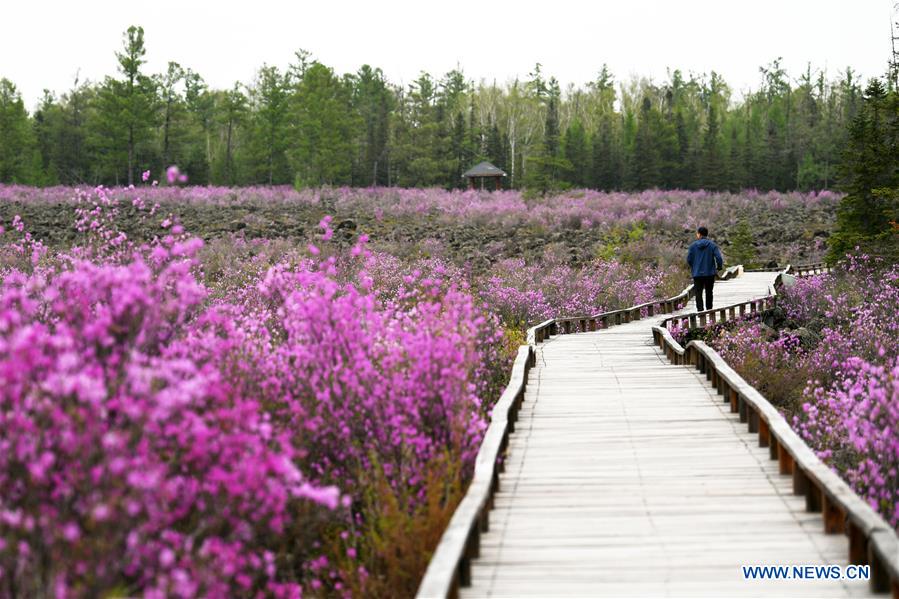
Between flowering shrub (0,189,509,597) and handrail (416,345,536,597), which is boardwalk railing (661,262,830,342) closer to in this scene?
handrail (416,345,536,597)

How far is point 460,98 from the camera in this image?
92.1 meters

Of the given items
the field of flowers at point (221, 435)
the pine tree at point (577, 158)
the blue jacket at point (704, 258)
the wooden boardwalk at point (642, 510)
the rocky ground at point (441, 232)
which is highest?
the pine tree at point (577, 158)

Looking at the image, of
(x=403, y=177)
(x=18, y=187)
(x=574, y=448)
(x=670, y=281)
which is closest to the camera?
(x=574, y=448)

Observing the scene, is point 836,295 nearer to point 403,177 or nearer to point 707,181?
point 707,181

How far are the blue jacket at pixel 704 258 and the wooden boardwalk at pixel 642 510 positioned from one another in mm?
8259

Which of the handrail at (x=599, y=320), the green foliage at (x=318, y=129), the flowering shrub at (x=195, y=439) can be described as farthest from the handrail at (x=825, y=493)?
the green foliage at (x=318, y=129)

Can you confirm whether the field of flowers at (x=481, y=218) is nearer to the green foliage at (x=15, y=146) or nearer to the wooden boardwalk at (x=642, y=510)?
the green foliage at (x=15, y=146)

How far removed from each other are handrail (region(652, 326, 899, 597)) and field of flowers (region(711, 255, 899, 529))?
1.48 ft

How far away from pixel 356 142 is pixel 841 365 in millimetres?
60169

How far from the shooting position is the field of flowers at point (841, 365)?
7.33 m

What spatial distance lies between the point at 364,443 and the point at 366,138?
7098cm

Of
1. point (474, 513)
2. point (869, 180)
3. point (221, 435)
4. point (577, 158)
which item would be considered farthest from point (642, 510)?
point (577, 158)

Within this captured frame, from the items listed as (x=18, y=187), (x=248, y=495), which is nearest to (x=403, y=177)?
(x=18, y=187)

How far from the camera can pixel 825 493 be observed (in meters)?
6.31
